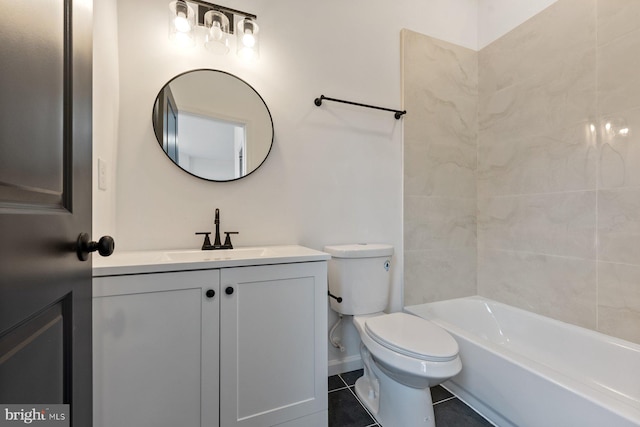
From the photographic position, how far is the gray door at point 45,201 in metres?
0.39

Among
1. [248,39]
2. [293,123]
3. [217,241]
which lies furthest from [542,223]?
[248,39]

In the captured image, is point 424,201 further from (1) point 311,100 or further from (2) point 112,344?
(2) point 112,344

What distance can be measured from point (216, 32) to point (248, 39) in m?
0.16

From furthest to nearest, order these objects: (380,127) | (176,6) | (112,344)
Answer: (380,127), (176,6), (112,344)

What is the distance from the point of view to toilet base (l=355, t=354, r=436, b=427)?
1201 mm

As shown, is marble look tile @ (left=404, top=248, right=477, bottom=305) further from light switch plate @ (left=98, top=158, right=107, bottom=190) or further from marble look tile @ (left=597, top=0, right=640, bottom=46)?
light switch plate @ (left=98, top=158, right=107, bottom=190)

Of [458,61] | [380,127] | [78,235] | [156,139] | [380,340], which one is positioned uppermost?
[458,61]

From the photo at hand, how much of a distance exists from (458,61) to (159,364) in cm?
260

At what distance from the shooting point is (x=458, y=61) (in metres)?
2.06

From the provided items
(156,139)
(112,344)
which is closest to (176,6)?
(156,139)

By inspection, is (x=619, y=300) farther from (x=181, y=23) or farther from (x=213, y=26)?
(x=181, y=23)

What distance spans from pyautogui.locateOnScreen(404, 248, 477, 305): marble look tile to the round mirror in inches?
50.3

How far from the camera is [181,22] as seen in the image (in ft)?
4.41

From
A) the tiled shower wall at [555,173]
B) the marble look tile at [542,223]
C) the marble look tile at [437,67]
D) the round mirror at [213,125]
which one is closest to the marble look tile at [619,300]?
the tiled shower wall at [555,173]
